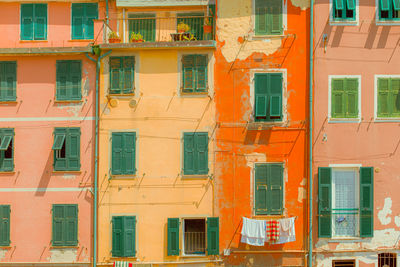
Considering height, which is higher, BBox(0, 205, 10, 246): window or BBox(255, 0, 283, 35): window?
BBox(255, 0, 283, 35): window

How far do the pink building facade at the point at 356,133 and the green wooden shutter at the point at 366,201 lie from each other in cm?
4

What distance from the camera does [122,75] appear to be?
2070cm

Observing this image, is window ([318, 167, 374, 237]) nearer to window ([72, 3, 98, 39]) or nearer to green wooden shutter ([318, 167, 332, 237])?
green wooden shutter ([318, 167, 332, 237])

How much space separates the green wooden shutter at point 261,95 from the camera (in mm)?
20203

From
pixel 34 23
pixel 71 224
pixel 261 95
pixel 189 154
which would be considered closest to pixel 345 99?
pixel 261 95

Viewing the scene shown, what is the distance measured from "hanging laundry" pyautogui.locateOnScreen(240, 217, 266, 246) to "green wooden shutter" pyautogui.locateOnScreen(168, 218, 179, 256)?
98.2 inches

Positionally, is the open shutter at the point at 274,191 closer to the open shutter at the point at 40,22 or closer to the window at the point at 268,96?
the window at the point at 268,96

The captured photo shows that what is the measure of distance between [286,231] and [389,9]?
9278 mm

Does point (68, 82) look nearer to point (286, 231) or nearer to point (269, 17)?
point (269, 17)

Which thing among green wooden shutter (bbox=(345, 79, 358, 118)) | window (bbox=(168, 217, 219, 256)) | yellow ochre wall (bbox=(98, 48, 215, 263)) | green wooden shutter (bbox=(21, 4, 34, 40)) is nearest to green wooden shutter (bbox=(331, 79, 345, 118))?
green wooden shutter (bbox=(345, 79, 358, 118))

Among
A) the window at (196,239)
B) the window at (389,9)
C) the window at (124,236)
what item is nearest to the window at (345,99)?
the window at (389,9)

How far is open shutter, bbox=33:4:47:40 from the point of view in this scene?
2142 cm

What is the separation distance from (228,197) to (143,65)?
19.9 feet

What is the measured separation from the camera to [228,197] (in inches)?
802
